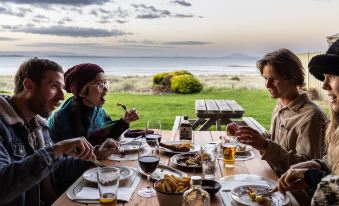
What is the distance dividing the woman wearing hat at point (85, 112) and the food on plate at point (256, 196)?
1.28m

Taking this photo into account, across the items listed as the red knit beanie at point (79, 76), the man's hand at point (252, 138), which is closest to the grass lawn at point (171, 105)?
the red knit beanie at point (79, 76)

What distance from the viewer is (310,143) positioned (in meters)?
1.97

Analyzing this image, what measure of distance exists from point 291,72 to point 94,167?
137cm

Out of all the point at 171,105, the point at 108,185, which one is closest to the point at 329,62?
the point at 108,185

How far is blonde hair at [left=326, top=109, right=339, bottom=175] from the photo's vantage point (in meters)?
1.39

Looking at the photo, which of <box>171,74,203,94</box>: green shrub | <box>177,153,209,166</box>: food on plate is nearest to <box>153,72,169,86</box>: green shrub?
<box>171,74,203,94</box>: green shrub

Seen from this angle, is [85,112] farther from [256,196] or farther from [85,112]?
[256,196]

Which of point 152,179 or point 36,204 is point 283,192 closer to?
point 152,179

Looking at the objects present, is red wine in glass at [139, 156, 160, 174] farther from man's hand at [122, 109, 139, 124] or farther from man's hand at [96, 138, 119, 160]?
man's hand at [122, 109, 139, 124]

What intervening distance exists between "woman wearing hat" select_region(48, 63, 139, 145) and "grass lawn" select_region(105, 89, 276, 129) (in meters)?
3.76

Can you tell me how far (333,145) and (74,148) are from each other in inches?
44.5

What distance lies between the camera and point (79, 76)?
2574mm

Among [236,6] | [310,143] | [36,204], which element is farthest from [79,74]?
[236,6]

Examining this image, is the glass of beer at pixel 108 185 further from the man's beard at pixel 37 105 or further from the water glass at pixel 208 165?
the man's beard at pixel 37 105
